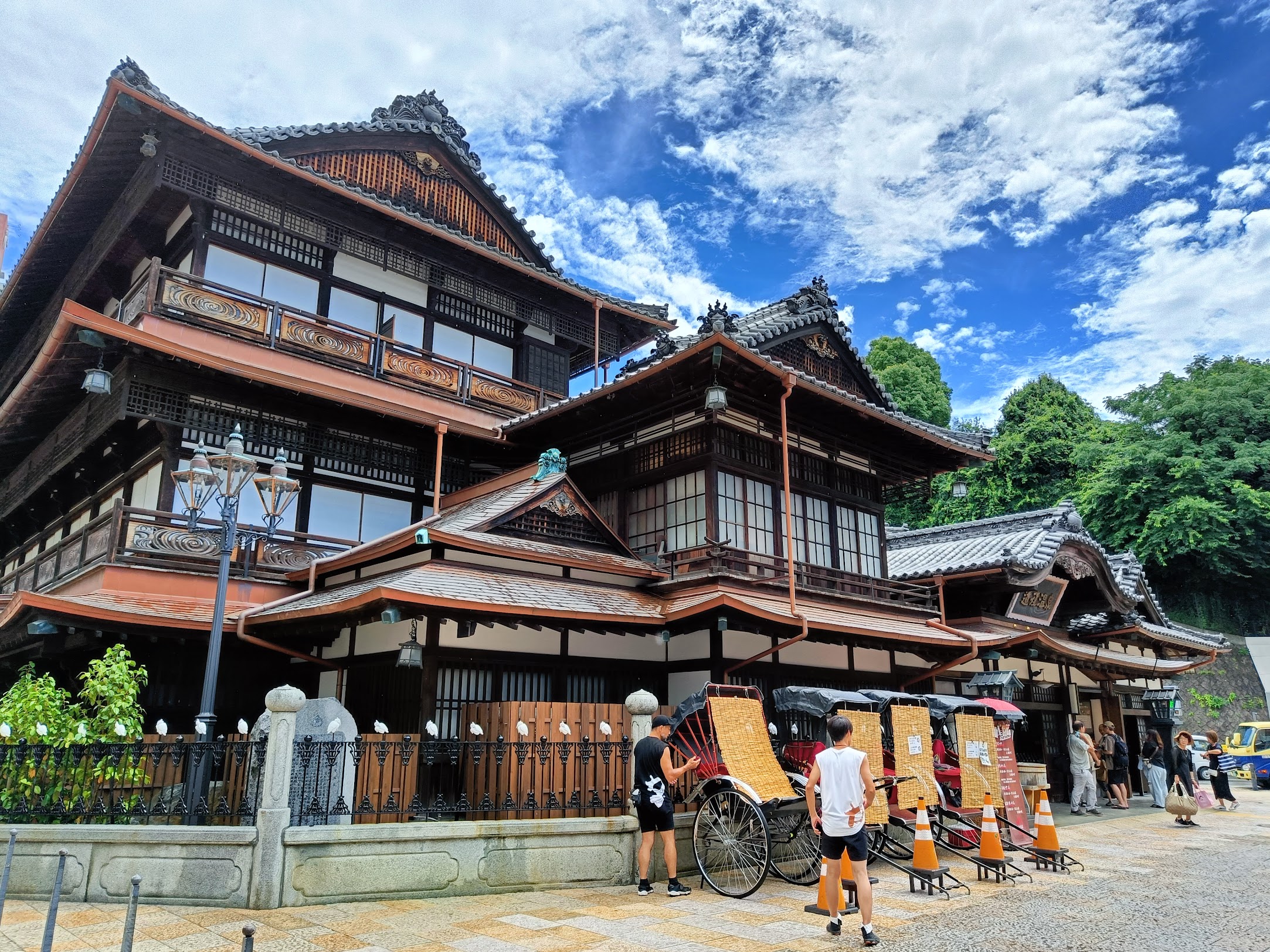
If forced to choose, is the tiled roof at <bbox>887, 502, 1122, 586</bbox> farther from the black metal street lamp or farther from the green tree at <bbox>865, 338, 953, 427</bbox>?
the green tree at <bbox>865, 338, 953, 427</bbox>

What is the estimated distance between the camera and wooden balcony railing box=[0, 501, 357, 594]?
14.0 meters

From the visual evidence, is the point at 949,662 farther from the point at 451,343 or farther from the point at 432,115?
the point at 432,115

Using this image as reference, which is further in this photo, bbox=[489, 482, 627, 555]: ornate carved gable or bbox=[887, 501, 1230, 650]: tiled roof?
bbox=[887, 501, 1230, 650]: tiled roof

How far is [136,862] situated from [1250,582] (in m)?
42.2

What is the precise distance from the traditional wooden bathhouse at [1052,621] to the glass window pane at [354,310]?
1346 centimetres

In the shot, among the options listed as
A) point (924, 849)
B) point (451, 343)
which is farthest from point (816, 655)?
point (451, 343)

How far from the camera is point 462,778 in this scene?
1051 cm

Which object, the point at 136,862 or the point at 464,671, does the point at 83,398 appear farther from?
the point at 136,862

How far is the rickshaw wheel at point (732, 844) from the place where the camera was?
9.41 meters

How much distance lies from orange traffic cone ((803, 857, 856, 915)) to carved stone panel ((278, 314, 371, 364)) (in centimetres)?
1310

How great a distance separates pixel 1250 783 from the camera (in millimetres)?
30672

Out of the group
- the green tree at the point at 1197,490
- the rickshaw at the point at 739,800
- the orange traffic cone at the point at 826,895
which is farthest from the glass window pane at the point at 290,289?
the green tree at the point at 1197,490

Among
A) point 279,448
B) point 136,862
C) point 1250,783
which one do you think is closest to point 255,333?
point 279,448

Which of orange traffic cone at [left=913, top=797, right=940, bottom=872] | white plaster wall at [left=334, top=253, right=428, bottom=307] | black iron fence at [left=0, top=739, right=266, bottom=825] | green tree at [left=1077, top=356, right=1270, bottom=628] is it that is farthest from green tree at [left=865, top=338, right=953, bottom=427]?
black iron fence at [left=0, top=739, right=266, bottom=825]
